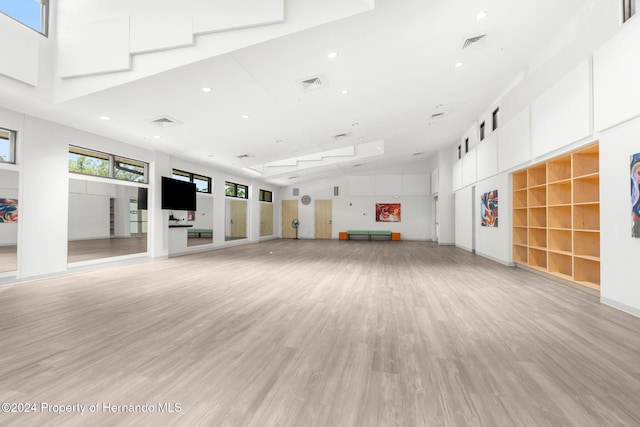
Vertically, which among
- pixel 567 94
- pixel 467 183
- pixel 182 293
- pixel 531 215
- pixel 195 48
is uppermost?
pixel 195 48

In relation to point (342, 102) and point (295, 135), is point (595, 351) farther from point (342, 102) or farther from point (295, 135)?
point (295, 135)

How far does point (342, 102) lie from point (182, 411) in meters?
5.67

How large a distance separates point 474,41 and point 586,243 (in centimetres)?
367

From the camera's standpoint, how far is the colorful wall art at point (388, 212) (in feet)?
52.6

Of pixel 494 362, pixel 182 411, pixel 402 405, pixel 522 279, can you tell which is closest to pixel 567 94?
pixel 522 279

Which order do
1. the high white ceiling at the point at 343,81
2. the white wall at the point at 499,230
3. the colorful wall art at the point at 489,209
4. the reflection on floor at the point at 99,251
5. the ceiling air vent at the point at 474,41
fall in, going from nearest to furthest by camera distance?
Answer: the high white ceiling at the point at 343,81 → the ceiling air vent at the point at 474,41 → the white wall at the point at 499,230 → the colorful wall art at the point at 489,209 → the reflection on floor at the point at 99,251

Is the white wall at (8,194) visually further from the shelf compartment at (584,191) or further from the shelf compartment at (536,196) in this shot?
the shelf compartment at (584,191)

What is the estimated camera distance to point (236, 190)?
13.3 m

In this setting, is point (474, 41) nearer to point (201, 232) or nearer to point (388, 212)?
point (388, 212)

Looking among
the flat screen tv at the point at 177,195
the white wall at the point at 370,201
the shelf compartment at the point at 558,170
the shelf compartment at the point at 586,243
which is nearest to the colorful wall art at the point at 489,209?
the shelf compartment at the point at 558,170

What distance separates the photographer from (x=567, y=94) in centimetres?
471

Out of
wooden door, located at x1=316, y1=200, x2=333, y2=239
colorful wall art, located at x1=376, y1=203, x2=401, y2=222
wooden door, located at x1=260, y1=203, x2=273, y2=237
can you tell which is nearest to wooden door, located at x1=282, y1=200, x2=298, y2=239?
wooden door, located at x1=260, y1=203, x2=273, y2=237

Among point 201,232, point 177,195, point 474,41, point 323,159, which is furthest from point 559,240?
point 201,232

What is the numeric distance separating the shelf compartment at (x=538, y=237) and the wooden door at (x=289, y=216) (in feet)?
40.7
